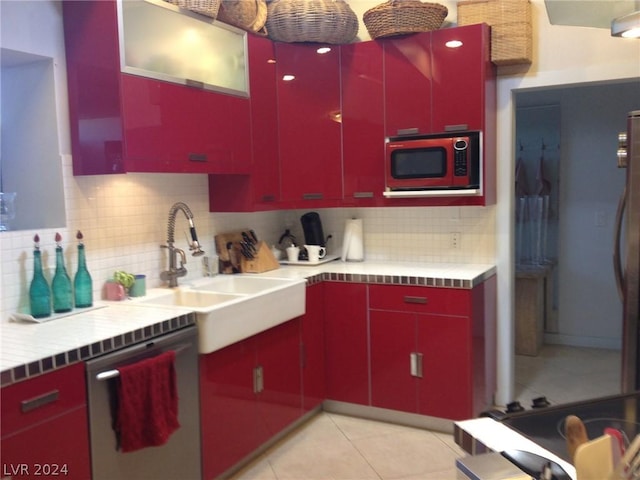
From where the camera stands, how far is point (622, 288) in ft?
7.91

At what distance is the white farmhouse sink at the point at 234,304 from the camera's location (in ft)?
8.04

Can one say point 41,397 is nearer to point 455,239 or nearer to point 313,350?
point 313,350

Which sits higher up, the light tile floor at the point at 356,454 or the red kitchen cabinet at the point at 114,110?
the red kitchen cabinet at the point at 114,110

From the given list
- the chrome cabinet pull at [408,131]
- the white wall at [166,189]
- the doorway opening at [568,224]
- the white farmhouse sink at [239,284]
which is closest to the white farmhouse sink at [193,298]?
the white farmhouse sink at [239,284]

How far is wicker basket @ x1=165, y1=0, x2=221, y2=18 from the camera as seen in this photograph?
8.88 ft

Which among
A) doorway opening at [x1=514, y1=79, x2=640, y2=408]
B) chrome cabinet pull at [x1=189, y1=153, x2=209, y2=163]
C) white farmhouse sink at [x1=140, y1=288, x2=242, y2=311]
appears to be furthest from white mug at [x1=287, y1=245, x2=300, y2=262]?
doorway opening at [x1=514, y1=79, x2=640, y2=408]

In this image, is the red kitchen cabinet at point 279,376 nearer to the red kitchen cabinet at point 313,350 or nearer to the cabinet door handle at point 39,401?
the red kitchen cabinet at point 313,350

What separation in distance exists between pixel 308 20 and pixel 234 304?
5.76ft

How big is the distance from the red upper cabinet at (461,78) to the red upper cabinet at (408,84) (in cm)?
5

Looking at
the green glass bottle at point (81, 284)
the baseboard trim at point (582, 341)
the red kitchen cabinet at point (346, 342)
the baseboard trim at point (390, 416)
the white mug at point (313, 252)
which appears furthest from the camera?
the baseboard trim at point (582, 341)

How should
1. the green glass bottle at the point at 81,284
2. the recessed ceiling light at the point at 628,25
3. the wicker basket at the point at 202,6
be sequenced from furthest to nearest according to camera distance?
the wicker basket at the point at 202,6
the green glass bottle at the point at 81,284
the recessed ceiling light at the point at 628,25

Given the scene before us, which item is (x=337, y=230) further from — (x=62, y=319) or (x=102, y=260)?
(x=62, y=319)

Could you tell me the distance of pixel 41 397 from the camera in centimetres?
179

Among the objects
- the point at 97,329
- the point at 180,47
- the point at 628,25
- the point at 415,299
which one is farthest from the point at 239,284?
the point at 628,25
